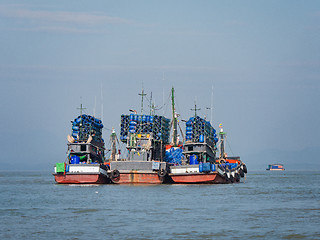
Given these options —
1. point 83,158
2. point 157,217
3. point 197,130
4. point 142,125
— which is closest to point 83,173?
point 83,158

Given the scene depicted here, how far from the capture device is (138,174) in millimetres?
102375

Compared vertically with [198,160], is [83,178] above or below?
below

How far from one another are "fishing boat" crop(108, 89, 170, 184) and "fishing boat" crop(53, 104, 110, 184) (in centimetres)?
395

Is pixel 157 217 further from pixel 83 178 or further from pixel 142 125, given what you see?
pixel 142 125

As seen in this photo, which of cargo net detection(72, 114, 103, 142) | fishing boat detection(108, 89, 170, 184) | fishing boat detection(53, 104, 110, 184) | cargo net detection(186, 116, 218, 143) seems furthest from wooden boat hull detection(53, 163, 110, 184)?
cargo net detection(186, 116, 218, 143)

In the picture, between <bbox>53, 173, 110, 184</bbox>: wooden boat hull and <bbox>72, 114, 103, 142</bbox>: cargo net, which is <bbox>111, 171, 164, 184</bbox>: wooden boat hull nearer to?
<bbox>53, 173, 110, 184</bbox>: wooden boat hull

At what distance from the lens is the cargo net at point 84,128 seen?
107500mm

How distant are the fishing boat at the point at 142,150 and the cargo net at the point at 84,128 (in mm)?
5898

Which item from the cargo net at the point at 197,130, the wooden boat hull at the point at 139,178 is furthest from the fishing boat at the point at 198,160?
the wooden boat hull at the point at 139,178

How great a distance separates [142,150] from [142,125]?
5.92 meters

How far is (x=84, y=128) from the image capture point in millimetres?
108312

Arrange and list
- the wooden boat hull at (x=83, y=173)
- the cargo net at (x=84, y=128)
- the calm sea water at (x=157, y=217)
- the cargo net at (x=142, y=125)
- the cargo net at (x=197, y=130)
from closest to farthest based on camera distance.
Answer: the calm sea water at (x=157, y=217) → the wooden boat hull at (x=83, y=173) → the cargo net at (x=84, y=128) → the cargo net at (x=197, y=130) → the cargo net at (x=142, y=125)

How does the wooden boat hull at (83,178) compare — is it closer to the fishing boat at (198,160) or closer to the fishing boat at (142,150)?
the fishing boat at (142,150)

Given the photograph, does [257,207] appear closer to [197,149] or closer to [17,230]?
[17,230]
